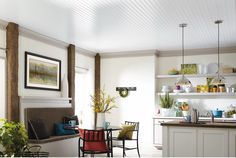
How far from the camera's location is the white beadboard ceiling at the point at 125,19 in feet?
13.8

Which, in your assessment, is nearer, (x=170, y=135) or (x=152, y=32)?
(x=170, y=135)

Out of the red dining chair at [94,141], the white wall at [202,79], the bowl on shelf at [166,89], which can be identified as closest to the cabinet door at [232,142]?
the red dining chair at [94,141]

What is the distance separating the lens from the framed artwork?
19.5 feet

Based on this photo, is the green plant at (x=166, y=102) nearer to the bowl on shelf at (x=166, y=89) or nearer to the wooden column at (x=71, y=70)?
the bowl on shelf at (x=166, y=89)

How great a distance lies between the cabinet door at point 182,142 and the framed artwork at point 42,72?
298cm

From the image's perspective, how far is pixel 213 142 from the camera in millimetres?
4629

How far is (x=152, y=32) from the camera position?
19.4ft

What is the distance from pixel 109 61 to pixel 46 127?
3.20 meters

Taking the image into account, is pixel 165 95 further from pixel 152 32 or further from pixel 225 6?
pixel 225 6

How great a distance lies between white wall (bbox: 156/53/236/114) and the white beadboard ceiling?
0.58m

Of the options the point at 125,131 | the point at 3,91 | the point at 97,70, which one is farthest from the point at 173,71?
the point at 3,91

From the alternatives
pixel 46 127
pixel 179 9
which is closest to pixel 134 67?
pixel 46 127

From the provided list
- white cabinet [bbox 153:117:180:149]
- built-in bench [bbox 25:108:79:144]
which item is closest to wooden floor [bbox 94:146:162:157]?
white cabinet [bbox 153:117:180:149]

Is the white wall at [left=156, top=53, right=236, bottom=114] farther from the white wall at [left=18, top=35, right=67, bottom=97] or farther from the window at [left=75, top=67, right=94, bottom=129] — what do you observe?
the white wall at [left=18, top=35, right=67, bottom=97]
